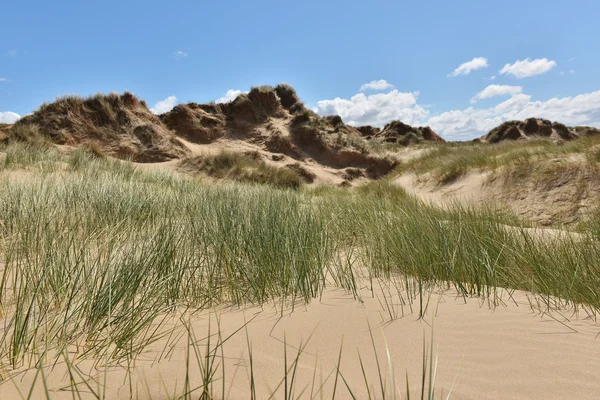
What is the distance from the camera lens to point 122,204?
394 centimetres

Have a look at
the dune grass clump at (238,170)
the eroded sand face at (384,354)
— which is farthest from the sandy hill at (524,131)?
the eroded sand face at (384,354)

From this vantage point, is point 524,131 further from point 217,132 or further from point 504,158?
point 217,132

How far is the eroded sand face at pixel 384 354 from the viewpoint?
1.06 metres

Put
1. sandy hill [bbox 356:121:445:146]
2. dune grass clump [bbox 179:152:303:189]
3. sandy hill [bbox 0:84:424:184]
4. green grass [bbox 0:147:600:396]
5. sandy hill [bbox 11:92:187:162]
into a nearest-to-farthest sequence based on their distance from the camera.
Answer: green grass [bbox 0:147:600:396], sandy hill [bbox 11:92:187:162], dune grass clump [bbox 179:152:303:189], sandy hill [bbox 0:84:424:184], sandy hill [bbox 356:121:445:146]

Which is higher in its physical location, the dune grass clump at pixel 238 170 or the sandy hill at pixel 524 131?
the sandy hill at pixel 524 131

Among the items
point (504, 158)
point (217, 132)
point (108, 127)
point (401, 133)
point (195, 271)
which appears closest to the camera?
point (195, 271)

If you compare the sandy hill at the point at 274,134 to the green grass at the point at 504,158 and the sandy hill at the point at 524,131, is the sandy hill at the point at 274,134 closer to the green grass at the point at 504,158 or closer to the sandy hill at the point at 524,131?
the green grass at the point at 504,158

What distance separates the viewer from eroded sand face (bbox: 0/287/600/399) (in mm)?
1059

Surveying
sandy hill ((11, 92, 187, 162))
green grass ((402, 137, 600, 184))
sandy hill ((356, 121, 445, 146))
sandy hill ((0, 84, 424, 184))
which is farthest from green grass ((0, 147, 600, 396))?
sandy hill ((356, 121, 445, 146))

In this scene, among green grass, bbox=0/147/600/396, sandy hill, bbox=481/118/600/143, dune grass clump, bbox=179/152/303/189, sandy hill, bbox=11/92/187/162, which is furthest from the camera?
sandy hill, bbox=481/118/600/143

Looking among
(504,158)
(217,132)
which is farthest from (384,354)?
(217,132)

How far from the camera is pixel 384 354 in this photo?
128 cm

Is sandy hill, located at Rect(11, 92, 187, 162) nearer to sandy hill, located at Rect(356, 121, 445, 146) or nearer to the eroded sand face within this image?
the eroded sand face

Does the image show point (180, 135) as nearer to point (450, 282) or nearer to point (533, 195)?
point (533, 195)
